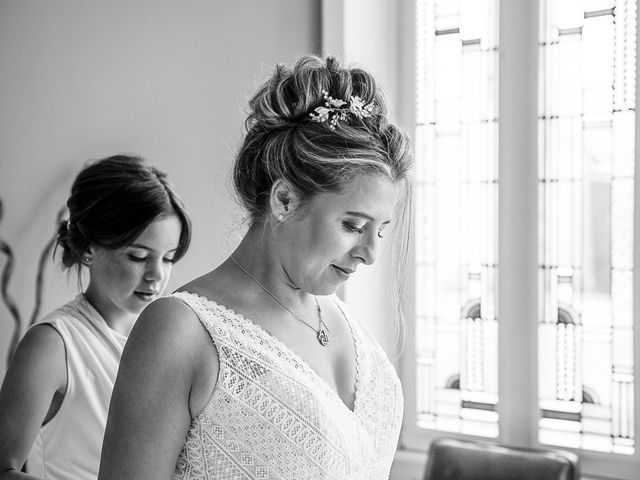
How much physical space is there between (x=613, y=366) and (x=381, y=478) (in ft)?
4.60

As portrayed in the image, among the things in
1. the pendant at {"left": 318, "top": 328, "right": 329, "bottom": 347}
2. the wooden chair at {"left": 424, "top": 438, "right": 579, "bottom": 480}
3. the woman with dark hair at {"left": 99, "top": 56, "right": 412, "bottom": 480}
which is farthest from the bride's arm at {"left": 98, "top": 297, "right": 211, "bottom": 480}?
the wooden chair at {"left": 424, "top": 438, "right": 579, "bottom": 480}

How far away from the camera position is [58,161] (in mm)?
3234

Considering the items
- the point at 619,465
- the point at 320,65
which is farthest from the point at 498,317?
the point at 320,65

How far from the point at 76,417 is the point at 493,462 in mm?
1281

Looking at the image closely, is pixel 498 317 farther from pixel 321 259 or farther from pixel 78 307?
pixel 321 259

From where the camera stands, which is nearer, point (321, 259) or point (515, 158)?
point (321, 259)

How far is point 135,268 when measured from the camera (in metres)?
1.90

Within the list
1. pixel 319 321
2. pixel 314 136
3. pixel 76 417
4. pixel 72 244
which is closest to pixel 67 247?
pixel 72 244

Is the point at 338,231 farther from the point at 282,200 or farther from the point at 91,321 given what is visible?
the point at 91,321

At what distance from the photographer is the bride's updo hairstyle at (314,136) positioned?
4.05 feet

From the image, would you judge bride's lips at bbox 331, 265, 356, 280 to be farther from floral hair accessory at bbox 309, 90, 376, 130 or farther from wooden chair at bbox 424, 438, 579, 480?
wooden chair at bbox 424, 438, 579, 480

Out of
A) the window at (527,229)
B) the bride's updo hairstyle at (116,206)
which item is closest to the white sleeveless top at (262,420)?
the bride's updo hairstyle at (116,206)

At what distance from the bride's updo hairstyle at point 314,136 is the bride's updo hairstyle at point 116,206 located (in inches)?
24.4

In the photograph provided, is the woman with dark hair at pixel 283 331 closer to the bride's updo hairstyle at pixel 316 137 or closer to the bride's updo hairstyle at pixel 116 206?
the bride's updo hairstyle at pixel 316 137
